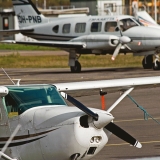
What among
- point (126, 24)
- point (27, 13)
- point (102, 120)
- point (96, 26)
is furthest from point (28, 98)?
point (27, 13)

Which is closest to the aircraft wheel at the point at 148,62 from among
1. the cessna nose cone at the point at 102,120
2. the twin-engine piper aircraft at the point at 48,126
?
the twin-engine piper aircraft at the point at 48,126

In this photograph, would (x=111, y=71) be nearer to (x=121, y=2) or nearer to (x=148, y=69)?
(x=148, y=69)

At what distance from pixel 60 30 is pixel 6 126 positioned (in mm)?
23231

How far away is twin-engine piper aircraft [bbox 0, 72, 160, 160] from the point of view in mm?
9078

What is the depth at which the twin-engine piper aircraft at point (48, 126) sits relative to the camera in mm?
9078

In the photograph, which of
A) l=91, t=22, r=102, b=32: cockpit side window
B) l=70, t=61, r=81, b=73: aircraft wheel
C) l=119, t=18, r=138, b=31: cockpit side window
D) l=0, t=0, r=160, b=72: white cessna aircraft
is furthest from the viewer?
l=91, t=22, r=102, b=32: cockpit side window

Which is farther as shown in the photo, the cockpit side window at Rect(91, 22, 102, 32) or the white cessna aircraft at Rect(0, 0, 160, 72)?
the cockpit side window at Rect(91, 22, 102, 32)

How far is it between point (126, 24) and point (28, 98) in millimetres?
21139

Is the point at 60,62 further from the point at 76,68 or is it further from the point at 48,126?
the point at 48,126

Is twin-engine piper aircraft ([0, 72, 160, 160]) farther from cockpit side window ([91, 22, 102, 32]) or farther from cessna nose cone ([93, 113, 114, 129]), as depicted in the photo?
cockpit side window ([91, 22, 102, 32])

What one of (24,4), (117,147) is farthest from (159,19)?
(117,147)

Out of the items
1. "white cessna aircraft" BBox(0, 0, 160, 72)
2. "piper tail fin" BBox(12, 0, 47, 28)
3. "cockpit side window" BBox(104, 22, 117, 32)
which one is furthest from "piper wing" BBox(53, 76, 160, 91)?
"piper tail fin" BBox(12, 0, 47, 28)

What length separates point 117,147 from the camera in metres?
12.8

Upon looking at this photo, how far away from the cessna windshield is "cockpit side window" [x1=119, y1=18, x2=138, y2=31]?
20675mm
